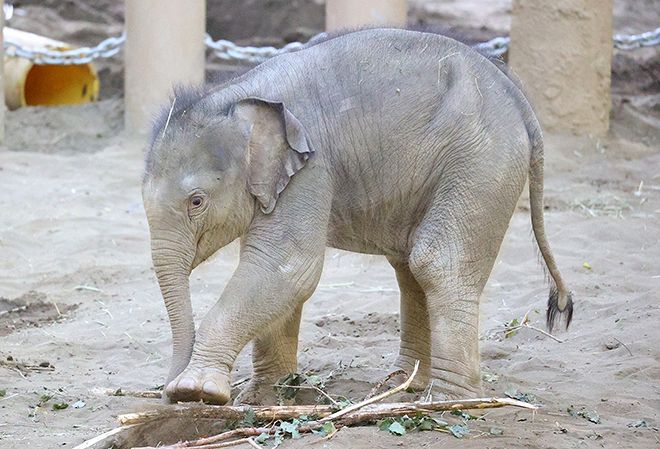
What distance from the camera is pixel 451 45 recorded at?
16.0ft

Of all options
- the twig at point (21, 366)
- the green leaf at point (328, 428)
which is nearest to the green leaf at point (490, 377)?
the green leaf at point (328, 428)

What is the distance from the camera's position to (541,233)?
5.07 meters

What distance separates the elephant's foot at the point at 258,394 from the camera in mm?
4934

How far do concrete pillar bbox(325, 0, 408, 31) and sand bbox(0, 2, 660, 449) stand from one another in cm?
182

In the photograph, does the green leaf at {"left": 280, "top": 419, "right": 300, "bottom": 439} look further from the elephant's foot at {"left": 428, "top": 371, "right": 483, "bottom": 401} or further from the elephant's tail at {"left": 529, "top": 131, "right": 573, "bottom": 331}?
the elephant's tail at {"left": 529, "top": 131, "right": 573, "bottom": 331}

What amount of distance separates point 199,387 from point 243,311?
1.08ft

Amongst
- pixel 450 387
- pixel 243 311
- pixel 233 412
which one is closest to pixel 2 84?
pixel 243 311

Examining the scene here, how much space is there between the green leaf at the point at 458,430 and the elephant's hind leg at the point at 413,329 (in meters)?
1.03

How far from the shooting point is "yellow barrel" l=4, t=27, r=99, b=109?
1227cm

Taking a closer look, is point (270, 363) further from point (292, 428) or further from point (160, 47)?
point (160, 47)

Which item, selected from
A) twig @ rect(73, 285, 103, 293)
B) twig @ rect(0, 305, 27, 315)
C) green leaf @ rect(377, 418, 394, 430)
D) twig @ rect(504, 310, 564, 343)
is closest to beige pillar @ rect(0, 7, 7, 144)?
twig @ rect(73, 285, 103, 293)

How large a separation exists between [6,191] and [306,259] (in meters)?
5.48

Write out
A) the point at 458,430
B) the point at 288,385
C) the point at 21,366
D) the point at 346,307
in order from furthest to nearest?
the point at 346,307, the point at 21,366, the point at 288,385, the point at 458,430

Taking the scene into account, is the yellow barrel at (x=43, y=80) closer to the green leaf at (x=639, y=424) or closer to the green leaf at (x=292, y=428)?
the green leaf at (x=292, y=428)
